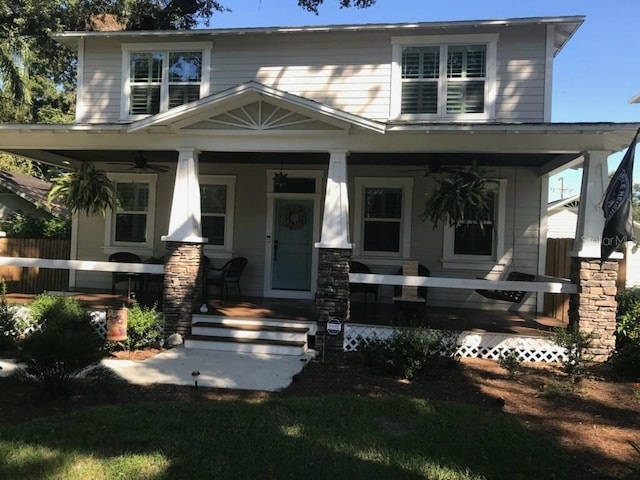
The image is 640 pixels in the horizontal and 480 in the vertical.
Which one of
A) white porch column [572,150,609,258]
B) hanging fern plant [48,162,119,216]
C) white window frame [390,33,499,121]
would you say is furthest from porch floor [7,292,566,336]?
white window frame [390,33,499,121]

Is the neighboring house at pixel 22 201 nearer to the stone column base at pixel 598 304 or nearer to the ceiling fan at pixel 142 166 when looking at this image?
the ceiling fan at pixel 142 166

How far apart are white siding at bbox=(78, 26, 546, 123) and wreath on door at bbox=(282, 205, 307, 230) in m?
2.36

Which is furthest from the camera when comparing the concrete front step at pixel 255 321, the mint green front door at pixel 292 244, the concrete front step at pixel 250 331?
the mint green front door at pixel 292 244

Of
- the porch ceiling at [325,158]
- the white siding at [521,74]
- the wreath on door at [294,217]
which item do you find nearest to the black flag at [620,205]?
the porch ceiling at [325,158]

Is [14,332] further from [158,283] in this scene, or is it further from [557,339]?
[557,339]

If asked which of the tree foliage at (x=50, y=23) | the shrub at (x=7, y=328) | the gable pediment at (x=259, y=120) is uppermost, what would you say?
the tree foliage at (x=50, y=23)

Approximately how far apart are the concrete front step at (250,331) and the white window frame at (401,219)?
3202 millimetres

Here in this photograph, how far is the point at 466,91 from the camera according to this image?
971 centimetres

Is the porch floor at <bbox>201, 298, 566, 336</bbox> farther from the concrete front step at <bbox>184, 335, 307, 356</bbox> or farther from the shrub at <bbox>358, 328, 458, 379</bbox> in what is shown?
the shrub at <bbox>358, 328, 458, 379</bbox>

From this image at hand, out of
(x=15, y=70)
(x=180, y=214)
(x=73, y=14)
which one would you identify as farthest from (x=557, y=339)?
(x=15, y=70)

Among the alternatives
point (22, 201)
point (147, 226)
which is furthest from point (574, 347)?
point (22, 201)

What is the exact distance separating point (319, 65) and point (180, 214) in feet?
14.4

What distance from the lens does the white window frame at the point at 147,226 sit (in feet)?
36.4

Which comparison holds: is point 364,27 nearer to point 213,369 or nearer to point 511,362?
point 511,362
